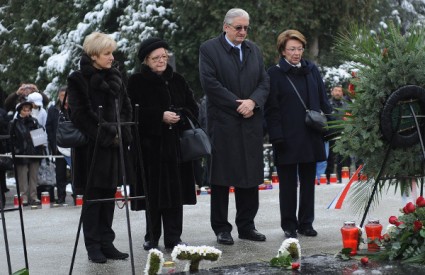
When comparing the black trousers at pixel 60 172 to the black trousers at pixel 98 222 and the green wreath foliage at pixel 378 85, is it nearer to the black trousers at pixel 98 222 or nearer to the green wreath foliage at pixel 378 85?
the black trousers at pixel 98 222

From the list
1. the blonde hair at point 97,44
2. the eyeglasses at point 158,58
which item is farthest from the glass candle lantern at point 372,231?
the blonde hair at point 97,44

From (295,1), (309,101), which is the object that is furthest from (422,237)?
(295,1)

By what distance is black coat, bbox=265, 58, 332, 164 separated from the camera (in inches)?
386

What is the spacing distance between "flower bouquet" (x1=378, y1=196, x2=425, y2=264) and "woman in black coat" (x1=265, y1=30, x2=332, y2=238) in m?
1.71

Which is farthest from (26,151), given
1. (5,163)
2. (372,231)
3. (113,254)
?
(372,231)

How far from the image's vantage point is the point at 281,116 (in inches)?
390

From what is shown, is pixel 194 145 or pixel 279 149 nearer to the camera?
pixel 194 145

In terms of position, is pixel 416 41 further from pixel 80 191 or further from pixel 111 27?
pixel 111 27

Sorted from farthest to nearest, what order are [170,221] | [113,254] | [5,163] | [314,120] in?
1. [314,120]
2. [170,221]
3. [113,254]
4. [5,163]

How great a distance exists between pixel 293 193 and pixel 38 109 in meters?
7.47

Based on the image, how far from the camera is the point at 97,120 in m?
8.59

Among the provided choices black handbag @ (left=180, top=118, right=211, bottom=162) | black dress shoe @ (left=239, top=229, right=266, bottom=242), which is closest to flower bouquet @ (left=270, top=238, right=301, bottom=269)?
black handbag @ (left=180, top=118, right=211, bottom=162)

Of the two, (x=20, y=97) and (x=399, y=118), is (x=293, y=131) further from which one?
(x=20, y=97)

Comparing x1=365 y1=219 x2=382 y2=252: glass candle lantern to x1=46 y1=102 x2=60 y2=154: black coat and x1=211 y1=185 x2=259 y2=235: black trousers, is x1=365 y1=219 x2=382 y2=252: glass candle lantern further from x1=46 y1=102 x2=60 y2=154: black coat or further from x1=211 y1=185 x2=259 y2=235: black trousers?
x1=46 y1=102 x2=60 y2=154: black coat
